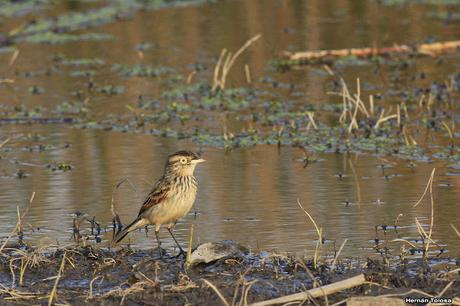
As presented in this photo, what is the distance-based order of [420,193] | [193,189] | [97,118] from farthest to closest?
[97,118] → [420,193] → [193,189]

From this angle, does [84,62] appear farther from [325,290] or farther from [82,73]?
[325,290]

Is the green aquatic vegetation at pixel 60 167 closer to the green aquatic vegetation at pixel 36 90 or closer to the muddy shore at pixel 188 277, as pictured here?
the muddy shore at pixel 188 277

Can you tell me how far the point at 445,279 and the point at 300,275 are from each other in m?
0.95

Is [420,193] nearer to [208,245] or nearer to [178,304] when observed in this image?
[208,245]

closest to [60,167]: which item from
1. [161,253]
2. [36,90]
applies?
[161,253]

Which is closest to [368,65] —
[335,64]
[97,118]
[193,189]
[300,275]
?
[335,64]

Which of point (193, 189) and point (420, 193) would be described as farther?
point (420, 193)

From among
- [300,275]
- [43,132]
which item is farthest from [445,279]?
[43,132]

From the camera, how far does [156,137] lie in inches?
505

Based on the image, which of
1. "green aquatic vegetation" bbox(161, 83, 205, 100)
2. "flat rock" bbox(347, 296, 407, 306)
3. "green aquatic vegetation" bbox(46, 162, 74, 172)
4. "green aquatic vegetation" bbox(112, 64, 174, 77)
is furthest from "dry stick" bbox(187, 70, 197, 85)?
"flat rock" bbox(347, 296, 407, 306)

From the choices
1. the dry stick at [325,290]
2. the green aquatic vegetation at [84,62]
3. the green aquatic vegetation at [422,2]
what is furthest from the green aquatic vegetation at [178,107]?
the green aquatic vegetation at [422,2]

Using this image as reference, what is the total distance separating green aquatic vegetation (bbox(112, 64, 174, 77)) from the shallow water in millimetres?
195

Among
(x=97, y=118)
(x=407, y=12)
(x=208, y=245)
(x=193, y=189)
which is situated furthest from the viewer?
(x=407, y=12)

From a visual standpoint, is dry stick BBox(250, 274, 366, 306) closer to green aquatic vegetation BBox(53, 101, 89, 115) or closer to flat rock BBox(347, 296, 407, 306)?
flat rock BBox(347, 296, 407, 306)
